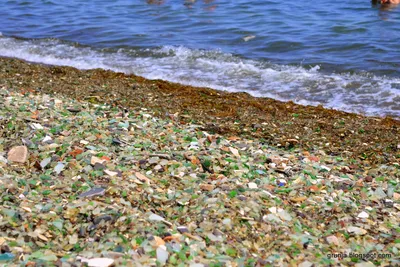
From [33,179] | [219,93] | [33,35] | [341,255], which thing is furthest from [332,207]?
[33,35]

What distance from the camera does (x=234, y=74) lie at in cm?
1087

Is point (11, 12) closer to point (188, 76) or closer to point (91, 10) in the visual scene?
point (91, 10)

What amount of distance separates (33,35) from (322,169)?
37.6 feet

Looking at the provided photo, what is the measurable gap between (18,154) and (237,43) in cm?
890

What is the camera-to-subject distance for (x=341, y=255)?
3.87 meters

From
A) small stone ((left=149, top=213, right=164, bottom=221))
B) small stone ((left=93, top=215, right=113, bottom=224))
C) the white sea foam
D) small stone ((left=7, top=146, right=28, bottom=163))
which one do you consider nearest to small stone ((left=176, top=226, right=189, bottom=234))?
small stone ((left=149, top=213, right=164, bottom=221))

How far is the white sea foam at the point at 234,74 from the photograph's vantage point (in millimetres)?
9359

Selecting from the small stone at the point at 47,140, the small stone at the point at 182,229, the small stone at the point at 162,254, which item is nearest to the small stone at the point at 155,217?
the small stone at the point at 182,229

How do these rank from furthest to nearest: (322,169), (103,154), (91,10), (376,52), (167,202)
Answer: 1. (91,10)
2. (376,52)
3. (322,169)
4. (103,154)
5. (167,202)

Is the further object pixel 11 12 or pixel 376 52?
pixel 11 12

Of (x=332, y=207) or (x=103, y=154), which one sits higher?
(x=103, y=154)

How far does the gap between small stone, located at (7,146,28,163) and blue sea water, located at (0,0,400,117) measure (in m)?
5.46

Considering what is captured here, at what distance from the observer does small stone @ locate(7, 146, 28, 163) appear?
15.9 feet

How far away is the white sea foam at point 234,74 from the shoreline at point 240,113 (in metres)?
0.90
